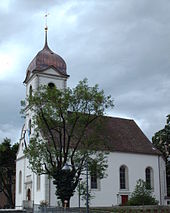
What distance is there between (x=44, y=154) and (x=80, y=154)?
11.0 feet

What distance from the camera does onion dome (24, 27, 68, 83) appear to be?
44.7m

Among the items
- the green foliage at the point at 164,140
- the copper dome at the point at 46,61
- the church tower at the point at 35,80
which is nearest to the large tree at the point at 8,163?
the church tower at the point at 35,80

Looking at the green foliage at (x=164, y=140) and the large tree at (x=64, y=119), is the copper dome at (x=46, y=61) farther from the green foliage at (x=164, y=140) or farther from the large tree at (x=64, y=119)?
the green foliage at (x=164, y=140)

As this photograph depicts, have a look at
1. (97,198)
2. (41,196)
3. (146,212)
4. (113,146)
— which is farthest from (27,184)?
(146,212)

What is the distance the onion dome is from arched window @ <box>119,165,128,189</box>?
13625 millimetres

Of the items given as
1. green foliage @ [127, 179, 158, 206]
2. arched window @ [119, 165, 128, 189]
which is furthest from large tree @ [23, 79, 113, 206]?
arched window @ [119, 165, 128, 189]

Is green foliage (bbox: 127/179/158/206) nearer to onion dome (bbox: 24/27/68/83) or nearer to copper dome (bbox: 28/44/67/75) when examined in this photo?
onion dome (bbox: 24/27/68/83)

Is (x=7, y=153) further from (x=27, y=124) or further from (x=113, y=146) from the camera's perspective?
(x=113, y=146)

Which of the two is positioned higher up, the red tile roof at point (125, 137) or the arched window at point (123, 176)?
the red tile roof at point (125, 137)

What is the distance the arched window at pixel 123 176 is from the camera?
144ft

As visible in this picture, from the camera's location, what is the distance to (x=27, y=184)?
43312 mm

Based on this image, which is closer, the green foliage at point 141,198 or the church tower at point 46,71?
the green foliage at point 141,198


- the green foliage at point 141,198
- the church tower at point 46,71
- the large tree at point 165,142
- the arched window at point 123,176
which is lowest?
the green foliage at point 141,198

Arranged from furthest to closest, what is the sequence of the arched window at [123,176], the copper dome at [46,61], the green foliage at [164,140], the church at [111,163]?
the green foliage at [164,140], the copper dome at [46,61], the arched window at [123,176], the church at [111,163]
